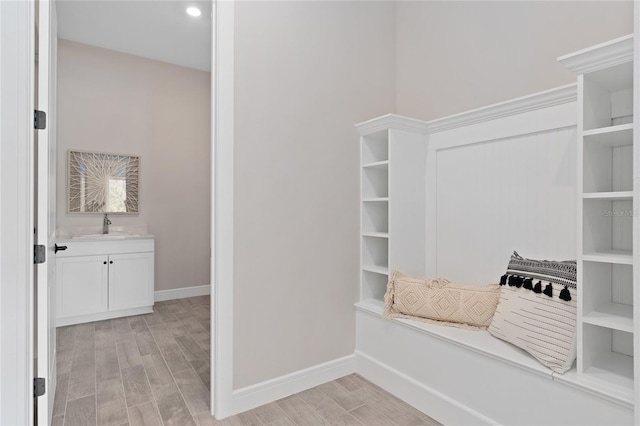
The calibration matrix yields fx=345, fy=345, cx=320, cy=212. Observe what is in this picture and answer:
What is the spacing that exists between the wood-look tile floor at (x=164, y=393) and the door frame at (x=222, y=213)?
0.21 meters

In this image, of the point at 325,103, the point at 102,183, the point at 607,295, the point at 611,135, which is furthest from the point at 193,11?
the point at 607,295

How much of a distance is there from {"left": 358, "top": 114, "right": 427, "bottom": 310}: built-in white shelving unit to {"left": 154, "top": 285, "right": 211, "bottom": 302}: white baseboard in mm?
2926

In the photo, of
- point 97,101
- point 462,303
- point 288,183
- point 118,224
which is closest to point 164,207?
point 118,224

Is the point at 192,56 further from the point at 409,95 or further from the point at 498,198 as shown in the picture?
the point at 498,198

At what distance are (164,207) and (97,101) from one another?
1437 mm

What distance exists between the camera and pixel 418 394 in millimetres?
2025

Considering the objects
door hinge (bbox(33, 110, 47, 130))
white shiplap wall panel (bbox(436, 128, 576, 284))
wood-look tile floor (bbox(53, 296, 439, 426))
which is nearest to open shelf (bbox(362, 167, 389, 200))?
white shiplap wall panel (bbox(436, 128, 576, 284))

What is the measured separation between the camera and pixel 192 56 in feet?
14.3

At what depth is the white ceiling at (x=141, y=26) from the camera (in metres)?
3.28

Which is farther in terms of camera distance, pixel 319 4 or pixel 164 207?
pixel 164 207

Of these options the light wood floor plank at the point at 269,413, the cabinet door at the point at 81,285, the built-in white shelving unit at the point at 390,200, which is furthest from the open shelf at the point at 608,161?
the cabinet door at the point at 81,285

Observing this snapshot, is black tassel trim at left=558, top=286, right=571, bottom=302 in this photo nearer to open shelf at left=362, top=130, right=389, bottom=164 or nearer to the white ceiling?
open shelf at left=362, top=130, right=389, bottom=164

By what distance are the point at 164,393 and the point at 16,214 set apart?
1.40 metres

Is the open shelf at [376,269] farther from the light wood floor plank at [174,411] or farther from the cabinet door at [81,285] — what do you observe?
the cabinet door at [81,285]
